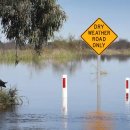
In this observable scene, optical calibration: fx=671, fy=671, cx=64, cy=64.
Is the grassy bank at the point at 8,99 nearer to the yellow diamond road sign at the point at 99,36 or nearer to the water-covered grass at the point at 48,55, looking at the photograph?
the yellow diamond road sign at the point at 99,36

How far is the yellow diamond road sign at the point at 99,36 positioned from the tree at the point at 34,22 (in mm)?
1693

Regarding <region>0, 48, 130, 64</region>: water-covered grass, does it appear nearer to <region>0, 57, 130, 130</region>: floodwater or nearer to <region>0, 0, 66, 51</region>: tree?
<region>0, 57, 130, 130</region>: floodwater

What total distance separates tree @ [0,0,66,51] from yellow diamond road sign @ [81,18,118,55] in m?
1.69

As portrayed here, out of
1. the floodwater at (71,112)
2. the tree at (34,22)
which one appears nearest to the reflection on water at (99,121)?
the floodwater at (71,112)

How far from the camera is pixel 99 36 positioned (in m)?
21.4

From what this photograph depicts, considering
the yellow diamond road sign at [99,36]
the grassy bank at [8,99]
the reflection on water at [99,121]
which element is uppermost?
the yellow diamond road sign at [99,36]

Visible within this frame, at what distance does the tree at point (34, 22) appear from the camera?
72.6 feet

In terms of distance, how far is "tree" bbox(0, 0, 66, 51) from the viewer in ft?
72.6

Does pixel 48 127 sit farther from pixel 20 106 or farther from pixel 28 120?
pixel 20 106

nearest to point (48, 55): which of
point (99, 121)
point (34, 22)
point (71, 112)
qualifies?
point (34, 22)

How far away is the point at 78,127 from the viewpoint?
16547mm

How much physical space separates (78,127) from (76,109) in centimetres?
522

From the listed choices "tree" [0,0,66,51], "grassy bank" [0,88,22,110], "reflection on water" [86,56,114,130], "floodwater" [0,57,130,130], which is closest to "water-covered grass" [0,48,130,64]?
"floodwater" [0,57,130,130]

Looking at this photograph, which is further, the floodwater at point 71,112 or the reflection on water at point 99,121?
the floodwater at point 71,112
